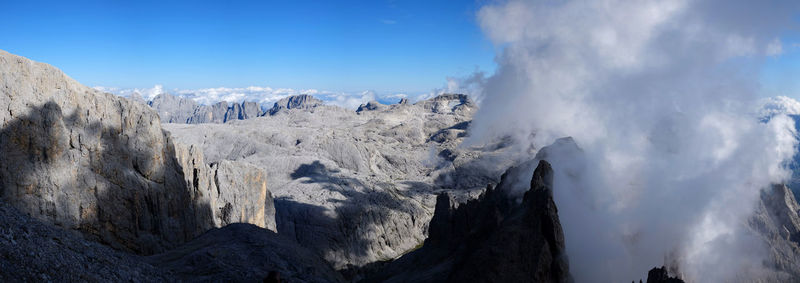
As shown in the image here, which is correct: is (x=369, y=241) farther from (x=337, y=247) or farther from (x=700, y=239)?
Result: (x=700, y=239)

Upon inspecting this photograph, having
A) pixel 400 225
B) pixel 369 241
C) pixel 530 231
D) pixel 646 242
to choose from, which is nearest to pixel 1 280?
pixel 530 231

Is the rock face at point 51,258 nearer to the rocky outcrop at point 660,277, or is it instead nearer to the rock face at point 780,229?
the rocky outcrop at point 660,277

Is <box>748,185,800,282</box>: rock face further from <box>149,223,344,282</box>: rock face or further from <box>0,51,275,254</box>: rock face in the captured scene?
<box>0,51,275,254</box>: rock face

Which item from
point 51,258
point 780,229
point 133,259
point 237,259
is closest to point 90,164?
point 133,259

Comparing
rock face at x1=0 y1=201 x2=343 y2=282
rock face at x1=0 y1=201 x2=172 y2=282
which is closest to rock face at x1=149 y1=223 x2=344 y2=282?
rock face at x1=0 y1=201 x2=343 y2=282

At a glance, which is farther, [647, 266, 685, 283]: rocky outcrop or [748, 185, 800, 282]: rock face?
[748, 185, 800, 282]: rock face

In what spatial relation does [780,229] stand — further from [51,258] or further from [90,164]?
[90,164]
